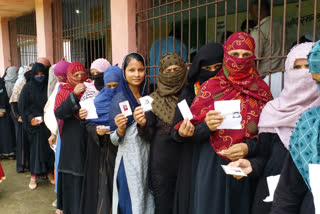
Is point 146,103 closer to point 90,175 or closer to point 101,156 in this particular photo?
point 101,156

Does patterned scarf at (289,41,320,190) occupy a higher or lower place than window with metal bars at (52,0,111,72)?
lower

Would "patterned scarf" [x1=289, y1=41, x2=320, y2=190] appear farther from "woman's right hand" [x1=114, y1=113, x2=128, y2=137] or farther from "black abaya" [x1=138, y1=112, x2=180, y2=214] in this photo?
"woman's right hand" [x1=114, y1=113, x2=128, y2=137]

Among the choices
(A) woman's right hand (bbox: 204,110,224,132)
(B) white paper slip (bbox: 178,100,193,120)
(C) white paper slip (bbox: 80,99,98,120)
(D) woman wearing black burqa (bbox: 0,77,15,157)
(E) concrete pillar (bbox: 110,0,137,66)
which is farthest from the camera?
(D) woman wearing black burqa (bbox: 0,77,15,157)

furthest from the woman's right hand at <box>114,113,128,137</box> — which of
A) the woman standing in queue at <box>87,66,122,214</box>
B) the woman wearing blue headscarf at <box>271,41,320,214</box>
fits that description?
the woman wearing blue headscarf at <box>271,41,320,214</box>

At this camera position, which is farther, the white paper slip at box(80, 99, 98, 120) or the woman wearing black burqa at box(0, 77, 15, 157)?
the woman wearing black burqa at box(0, 77, 15, 157)

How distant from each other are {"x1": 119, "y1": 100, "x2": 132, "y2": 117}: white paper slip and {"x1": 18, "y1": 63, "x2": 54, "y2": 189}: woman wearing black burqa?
2689 mm

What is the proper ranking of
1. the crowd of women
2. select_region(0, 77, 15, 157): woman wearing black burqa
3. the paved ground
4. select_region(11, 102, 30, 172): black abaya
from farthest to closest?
1. select_region(0, 77, 15, 157): woman wearing black burqa
2. select_region(11, 102, 30, 172): black abaya
3. the paved ground
4. the crowd of women

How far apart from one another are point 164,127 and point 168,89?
316 mm

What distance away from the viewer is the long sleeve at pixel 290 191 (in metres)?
1.33

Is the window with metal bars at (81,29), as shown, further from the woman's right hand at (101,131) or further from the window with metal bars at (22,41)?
the window with metal bars at (22,41)

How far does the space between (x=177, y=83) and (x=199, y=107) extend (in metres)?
0.38

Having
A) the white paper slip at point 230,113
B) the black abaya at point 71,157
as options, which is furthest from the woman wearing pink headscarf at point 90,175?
the white paper slip at point 230,113

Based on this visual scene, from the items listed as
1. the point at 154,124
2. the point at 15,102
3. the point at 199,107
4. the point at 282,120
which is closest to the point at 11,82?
the point at 15,102

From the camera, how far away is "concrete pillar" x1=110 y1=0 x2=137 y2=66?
12.5 ft
